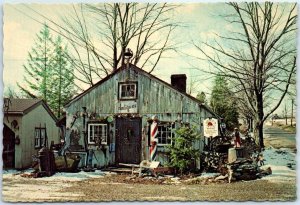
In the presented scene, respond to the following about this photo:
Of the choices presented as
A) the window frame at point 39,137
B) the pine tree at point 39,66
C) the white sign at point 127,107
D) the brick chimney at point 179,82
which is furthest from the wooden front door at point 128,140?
the pine tree at point 39,66

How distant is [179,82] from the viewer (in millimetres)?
6281

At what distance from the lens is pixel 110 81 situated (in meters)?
6.38

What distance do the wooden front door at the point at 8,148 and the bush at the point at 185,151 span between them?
75.2 inches

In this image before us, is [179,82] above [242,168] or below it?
above

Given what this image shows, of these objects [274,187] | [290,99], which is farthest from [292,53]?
[274,187]

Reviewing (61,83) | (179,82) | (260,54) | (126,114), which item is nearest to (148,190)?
(126,114)

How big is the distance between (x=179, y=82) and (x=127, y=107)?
2.31 feet

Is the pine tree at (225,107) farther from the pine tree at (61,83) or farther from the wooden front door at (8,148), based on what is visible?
the wooden front door at (8,148)

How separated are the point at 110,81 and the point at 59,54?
706 millimetres

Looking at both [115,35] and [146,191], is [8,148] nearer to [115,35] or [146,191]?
[146,191]

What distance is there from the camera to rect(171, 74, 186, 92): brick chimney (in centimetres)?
626

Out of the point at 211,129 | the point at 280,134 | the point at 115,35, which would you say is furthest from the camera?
the point at 115,35

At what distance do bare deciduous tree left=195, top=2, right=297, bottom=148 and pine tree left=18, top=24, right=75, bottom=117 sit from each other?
1.69 m

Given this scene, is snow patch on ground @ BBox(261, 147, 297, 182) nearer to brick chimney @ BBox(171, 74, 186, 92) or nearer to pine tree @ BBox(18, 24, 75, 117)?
brick chimney @ BBox(171, 74, 186, 92)
